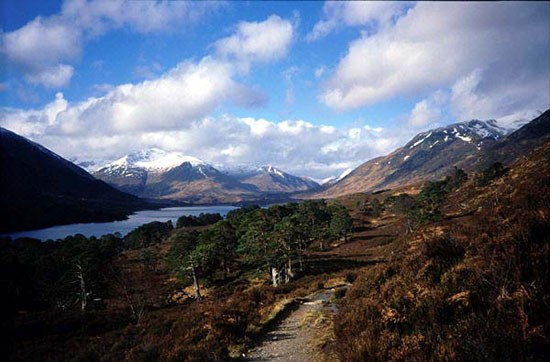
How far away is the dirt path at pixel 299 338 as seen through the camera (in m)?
10.9

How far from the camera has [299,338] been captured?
12789 millimetres

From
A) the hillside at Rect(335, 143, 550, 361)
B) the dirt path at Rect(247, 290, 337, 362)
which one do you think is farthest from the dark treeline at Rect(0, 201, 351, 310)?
the hillside at Rect(335, 143, 550, 361)

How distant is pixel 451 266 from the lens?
10.8 meters

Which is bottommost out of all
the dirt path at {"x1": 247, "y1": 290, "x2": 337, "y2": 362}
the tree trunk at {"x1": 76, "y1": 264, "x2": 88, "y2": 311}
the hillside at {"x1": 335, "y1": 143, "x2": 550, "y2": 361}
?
the tree trunk at {"x1": 76, "y1": 264, "x2": 88, "y2": 311}

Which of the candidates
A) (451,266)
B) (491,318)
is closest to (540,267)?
(491,318)

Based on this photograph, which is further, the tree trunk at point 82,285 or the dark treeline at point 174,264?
the tree trunk at point 82,285

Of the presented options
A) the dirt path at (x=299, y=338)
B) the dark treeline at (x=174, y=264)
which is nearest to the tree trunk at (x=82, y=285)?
the dark treeline at (x=174, y=264)

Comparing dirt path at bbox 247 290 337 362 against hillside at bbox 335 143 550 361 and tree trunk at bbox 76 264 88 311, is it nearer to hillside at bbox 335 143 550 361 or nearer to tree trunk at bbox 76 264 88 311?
hillside at bbox 335 143 550 361

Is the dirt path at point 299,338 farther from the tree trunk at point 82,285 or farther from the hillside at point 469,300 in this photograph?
the tree trunk at point 82,285

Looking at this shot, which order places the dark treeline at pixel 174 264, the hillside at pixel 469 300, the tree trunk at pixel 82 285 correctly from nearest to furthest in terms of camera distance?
the hillside at pixel 469 300 < the dark treeline at pixel 174 264 < the tree trunk at pixel 82 285

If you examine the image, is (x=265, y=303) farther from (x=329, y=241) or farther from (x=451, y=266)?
(x=329, y=241)

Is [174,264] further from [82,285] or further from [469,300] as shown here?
[469,300]

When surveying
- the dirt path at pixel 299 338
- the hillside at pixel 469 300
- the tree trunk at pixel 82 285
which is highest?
the hillside at pixel 469 300

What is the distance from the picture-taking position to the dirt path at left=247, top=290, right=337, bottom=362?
429 inches
